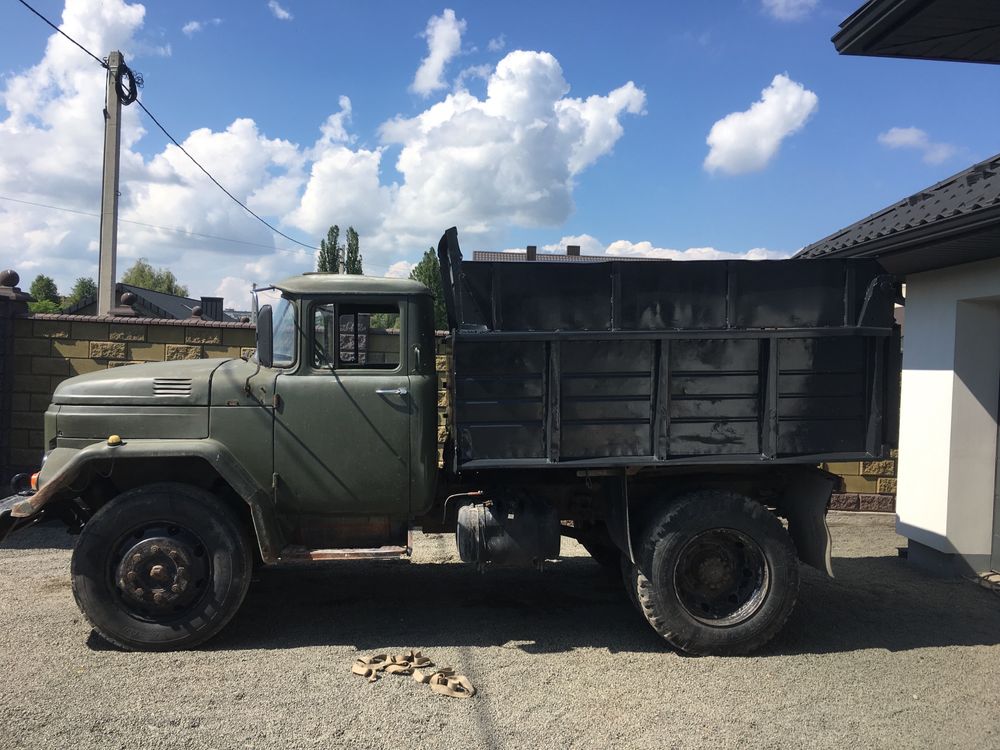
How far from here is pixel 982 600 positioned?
5832 mm

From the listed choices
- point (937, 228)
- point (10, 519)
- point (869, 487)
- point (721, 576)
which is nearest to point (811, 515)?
point (721, 576)

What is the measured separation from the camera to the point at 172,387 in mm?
4605

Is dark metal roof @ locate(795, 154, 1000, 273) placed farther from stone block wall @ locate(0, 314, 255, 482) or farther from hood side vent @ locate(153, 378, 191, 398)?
stone block wall @ locate(0, 314, 255, 482)

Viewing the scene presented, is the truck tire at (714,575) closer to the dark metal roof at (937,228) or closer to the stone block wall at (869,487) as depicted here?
the dark metal roof at (937,228)

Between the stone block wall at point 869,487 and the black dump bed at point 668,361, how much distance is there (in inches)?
192

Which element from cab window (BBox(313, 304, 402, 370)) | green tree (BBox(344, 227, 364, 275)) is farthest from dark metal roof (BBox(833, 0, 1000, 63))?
green tree (BBox(344, 227, 364, 275))

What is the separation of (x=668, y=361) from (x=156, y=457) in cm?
337

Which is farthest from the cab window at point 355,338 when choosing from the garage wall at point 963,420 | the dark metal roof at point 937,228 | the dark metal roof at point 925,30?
the garage wall at point 963,420

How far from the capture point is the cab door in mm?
4594

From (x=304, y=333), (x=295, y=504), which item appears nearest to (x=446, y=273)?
(x=304, y=333)

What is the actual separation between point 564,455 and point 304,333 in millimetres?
1918

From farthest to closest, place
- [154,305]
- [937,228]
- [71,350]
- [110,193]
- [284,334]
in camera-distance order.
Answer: [154,305] < [110,193] < [71,350] < [937,228] < [284,334]

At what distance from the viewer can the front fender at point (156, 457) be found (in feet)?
14.3

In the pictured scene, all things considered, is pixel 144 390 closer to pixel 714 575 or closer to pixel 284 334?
pixel 284 334
